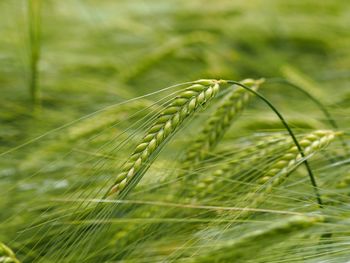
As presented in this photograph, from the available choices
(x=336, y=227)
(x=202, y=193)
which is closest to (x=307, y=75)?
(x=202, y=193)

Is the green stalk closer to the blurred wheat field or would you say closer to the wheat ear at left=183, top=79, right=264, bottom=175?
the blurred wheat field

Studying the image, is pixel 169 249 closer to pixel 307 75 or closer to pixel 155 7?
pixel 307 75

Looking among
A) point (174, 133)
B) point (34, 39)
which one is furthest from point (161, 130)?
point (34, 39)

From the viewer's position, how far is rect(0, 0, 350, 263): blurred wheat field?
3.28 ft

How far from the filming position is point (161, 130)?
97 centimetres

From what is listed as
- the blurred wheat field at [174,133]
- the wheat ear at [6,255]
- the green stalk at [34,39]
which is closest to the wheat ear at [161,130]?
the blurred wheat field at [174,133]

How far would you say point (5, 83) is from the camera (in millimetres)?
1759

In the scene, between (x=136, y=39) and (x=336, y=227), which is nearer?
(x=336, y=227)

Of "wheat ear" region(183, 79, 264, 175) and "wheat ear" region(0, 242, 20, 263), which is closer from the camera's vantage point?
"wheat ear" region(0, 242, 20, 263)

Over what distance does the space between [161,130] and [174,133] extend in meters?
0.04

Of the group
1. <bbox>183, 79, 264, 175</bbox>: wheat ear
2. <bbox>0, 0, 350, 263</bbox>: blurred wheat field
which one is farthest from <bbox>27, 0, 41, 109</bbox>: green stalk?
<bbox>183, 79, 264, 175</bbox>: wheat ear

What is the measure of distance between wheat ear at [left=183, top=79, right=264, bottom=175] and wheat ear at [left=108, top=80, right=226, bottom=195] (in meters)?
0.22

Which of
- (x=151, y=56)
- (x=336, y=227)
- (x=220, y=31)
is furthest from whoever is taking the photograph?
(x=220, y=31)

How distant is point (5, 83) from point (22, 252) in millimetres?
668
